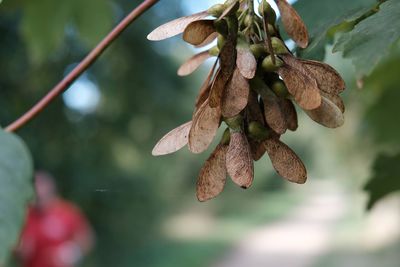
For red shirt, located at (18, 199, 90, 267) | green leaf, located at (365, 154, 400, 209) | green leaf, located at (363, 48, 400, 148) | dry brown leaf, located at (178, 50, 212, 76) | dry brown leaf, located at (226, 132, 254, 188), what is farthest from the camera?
red shirt, located at (18, 199, 90, 267)

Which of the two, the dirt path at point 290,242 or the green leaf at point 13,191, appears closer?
the green leaf at point 13,191

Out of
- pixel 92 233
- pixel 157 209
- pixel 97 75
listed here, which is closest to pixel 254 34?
pixel 97 75

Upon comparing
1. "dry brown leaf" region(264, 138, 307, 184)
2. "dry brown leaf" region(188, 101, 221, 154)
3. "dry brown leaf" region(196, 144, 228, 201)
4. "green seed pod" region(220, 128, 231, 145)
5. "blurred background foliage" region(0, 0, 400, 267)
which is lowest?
"blurred background foliage" region(0, 0, 400, 267)

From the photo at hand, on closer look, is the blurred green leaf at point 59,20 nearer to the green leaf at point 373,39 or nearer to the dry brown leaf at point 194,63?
the dry brown leaf at point 194,63

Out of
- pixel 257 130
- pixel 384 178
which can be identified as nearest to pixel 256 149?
pixel 257 130

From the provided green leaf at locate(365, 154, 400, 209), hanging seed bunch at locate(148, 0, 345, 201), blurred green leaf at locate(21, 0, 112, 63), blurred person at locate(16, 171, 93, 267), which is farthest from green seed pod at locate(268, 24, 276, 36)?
blurred person at locate(16, 171, 93, 267)

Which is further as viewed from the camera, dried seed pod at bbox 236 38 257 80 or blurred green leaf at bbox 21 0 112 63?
blurred green leaf at bbox 21 0 112 63

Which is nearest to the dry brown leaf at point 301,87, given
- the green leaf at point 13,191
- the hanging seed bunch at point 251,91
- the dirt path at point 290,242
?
the hanging seed bunch at point 251,91

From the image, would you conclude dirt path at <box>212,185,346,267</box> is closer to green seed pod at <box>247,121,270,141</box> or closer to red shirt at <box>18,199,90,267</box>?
red shirt at <box>18,199,90,267</box>
